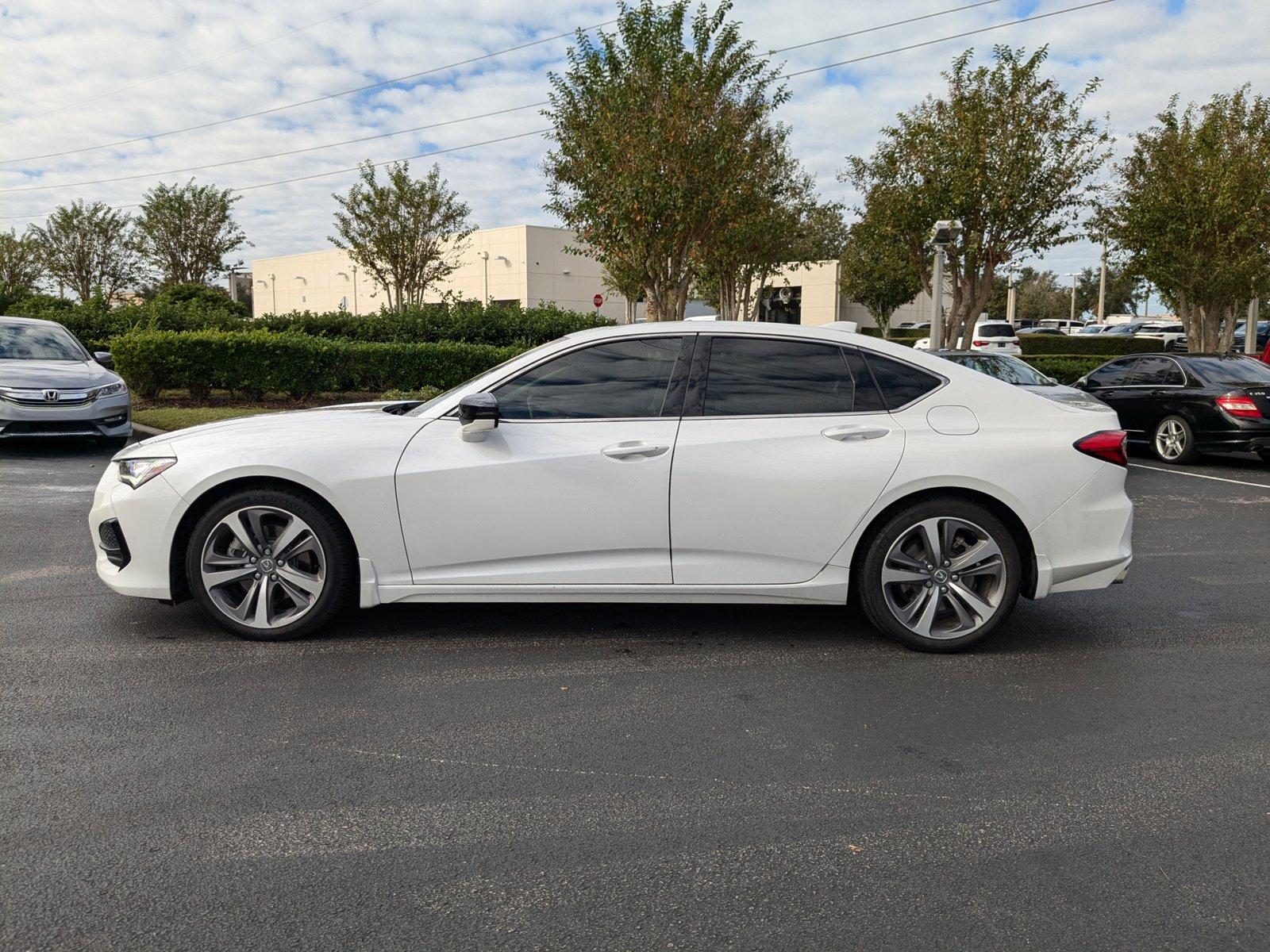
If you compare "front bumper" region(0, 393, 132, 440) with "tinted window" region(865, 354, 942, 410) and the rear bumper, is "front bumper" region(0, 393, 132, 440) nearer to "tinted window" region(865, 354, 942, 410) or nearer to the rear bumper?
"tinted window" region(865, 354, 942, 410)

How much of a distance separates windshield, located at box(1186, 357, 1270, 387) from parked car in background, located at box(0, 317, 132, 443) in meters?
13.3

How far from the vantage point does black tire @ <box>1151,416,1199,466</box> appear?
1334cm

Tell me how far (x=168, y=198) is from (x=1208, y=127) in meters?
32.0

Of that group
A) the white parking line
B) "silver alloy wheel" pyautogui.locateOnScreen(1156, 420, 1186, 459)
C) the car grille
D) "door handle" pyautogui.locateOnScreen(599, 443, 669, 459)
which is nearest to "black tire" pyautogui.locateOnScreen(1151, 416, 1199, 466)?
"silver alloy wheel" pyautogui.locateOnScreen(1156, 420, 1186, 459)

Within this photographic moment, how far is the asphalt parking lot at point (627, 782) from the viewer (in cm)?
273

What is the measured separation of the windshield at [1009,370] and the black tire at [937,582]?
7.71 metres

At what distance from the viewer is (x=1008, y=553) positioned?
4.95 metres

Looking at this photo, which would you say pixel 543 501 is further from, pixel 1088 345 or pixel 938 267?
pixel 1088 345

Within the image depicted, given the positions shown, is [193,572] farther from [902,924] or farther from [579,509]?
[902,924]

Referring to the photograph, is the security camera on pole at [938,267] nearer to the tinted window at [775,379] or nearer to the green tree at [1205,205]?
the green tree at [1205,205]

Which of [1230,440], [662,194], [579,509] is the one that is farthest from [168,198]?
[579,509]

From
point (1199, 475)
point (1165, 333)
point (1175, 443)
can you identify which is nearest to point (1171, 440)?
point (1175, 443)

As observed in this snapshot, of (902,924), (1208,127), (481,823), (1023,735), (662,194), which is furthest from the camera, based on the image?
(1208,127)

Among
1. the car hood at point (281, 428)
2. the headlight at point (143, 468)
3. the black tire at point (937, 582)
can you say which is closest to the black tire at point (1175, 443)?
the black tire at point (937, 582)
